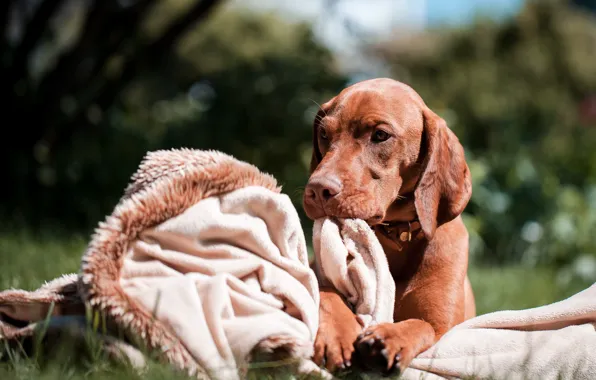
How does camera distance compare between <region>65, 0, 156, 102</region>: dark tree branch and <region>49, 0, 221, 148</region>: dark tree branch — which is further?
<region>49, 0, 221, 148</region>: dark tree branch

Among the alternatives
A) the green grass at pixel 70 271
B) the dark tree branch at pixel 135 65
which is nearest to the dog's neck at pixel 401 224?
the green grass at pixel 70 271

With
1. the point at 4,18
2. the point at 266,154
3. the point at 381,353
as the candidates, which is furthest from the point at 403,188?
the point at 4,18

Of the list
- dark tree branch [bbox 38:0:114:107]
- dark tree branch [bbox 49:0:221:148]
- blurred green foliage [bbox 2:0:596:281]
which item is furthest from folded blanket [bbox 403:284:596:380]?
dark tree branch [bbox 38:0:114:107]

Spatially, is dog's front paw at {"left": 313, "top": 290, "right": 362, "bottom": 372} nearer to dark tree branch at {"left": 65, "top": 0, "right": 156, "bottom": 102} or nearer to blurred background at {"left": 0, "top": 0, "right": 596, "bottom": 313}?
blurred background at {"left": 0, "top": 0, "right": 596, "bottom": 313}

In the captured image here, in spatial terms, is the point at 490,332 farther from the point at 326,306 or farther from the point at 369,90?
the point at 369,90

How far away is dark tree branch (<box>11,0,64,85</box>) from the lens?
830cm

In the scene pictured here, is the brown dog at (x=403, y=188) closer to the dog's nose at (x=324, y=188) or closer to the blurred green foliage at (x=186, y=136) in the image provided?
the dog's nose at (x=324, y=188)

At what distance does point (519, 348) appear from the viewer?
96.2 inches

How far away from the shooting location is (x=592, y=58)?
22.5 meters

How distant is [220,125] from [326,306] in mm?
6392

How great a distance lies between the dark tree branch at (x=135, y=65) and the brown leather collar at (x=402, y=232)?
602 cm

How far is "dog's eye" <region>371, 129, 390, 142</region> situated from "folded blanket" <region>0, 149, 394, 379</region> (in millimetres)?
560

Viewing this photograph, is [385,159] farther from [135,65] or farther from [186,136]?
[135,65]

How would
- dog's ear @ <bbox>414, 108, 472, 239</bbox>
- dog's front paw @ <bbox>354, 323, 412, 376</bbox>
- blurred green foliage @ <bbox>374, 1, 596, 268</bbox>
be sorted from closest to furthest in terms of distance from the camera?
dog's front paw @ <bbox>354, 323, 412, 376</bbox> → dog's ear @ <bbox>414, 108, 472, 239</bbox> → blurred green foliage @ <bbox>374, 1, 596, 268</bbox>
